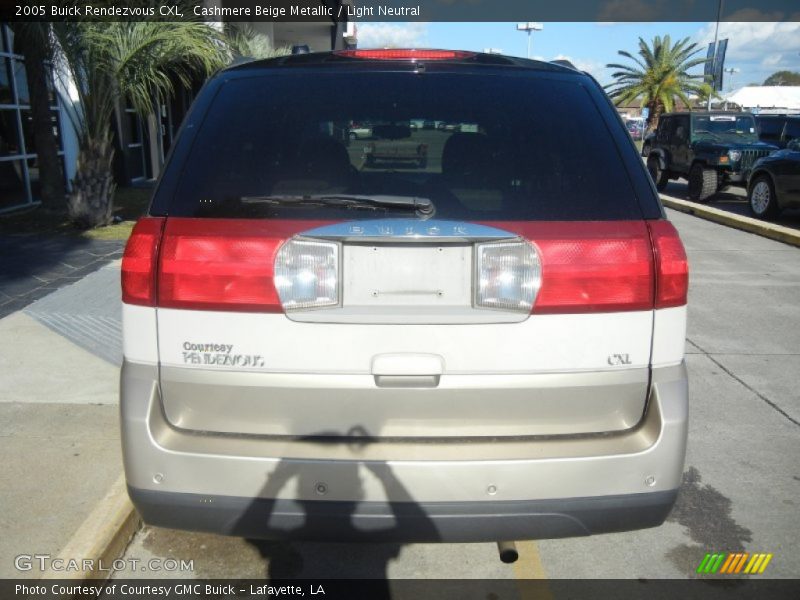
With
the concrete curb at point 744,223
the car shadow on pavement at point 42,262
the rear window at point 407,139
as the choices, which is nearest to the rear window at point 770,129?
the concrete curb at point 744,223

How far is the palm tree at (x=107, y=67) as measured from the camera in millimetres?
8977

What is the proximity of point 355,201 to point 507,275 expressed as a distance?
0.52 m

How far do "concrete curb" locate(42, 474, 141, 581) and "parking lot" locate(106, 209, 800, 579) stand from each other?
0.09 m

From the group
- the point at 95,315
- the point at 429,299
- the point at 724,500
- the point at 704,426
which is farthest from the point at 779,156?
the point at 429,299

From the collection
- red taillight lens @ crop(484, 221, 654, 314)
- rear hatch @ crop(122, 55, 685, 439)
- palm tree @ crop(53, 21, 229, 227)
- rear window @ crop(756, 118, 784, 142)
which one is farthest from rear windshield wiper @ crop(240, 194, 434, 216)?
rear window @ crop(756, 118, 784, 142)

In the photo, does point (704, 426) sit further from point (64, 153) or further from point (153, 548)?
point (64, 153)

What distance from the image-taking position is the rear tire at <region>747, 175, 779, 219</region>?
1260 cm

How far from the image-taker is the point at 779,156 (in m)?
12.3

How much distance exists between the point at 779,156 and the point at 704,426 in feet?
32.4

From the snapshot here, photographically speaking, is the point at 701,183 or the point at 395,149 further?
the point at 701,183

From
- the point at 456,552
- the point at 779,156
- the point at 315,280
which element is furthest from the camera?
the point at 779,156

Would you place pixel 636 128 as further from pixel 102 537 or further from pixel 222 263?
pixel 222 263

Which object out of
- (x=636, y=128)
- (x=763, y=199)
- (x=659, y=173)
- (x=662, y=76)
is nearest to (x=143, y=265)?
(x=763, y=199)

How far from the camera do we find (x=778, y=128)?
18.3 metres
